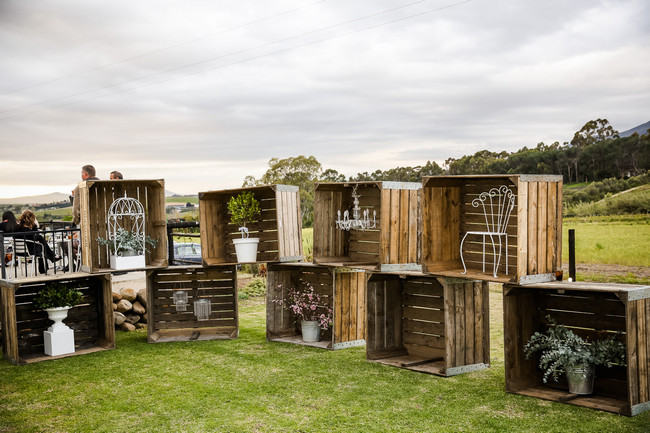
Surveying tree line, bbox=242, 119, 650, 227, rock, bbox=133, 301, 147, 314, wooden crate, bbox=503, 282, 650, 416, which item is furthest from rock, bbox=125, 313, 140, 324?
wooden crate, bbox=503, 282, 650, 416

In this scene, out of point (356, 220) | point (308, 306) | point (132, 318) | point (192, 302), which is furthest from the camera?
point (132, 318)

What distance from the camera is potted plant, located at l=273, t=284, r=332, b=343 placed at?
8.98m

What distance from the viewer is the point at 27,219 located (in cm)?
1002

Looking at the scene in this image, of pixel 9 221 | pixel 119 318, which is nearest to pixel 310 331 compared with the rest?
pixel 119 318

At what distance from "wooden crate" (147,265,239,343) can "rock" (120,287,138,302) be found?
106 cm

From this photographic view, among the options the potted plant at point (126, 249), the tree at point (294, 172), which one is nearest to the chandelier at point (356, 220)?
the potted plant at point (126, 249)

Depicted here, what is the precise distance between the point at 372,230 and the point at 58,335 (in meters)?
4.70

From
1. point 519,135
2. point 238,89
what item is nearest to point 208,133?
point 238,89

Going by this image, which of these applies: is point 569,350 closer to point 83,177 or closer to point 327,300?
point 327,300

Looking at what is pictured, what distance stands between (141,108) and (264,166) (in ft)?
21.9

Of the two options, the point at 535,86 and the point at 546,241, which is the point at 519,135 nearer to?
the point at 535,86

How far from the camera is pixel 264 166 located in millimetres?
22250

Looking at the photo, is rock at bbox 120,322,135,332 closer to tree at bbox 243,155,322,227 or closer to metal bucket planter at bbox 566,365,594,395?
metal bucket planter at bbox 566,365,594,395

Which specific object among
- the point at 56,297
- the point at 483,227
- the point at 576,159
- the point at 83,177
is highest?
the point at 576,159
